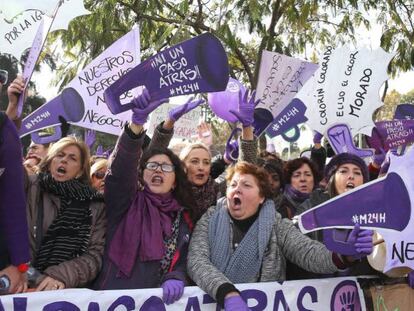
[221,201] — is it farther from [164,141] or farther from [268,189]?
[164,141]

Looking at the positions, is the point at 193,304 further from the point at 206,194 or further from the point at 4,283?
the point at 206,194

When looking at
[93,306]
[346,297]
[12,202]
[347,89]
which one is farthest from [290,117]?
[12,202]

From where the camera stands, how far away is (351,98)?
505 cm

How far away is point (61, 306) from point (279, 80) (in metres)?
3.35

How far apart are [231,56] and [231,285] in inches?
315

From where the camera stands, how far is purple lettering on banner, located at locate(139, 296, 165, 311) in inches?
107

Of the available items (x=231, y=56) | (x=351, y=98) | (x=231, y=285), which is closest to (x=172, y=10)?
(x=231, y=56)

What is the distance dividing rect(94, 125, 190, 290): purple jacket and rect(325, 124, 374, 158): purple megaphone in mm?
2115

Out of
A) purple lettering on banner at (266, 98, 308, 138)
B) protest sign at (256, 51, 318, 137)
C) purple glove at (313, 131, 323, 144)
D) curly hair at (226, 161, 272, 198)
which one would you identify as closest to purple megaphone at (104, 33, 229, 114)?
curly hair at (226, 161, 272, 198)

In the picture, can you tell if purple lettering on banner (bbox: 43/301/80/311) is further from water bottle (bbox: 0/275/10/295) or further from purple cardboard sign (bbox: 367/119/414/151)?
purple cardboard sign (bbox: 367/119/414/151)

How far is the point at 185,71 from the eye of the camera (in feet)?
10.2

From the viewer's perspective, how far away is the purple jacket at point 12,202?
8.11ft

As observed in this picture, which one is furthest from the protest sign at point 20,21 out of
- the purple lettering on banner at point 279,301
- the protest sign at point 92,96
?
the purple lettering on banner at point 279,301

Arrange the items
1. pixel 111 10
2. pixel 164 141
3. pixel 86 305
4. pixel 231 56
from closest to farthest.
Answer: pixel 86 305 < pixel 164 141 < pixel 111 10 < pixel 231 56
